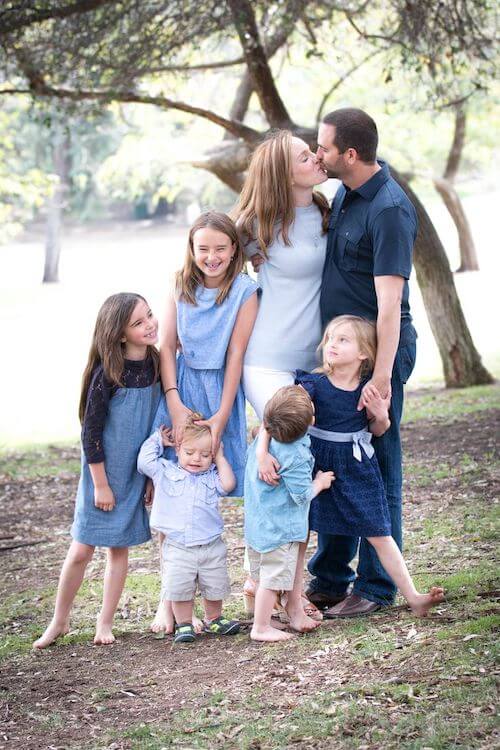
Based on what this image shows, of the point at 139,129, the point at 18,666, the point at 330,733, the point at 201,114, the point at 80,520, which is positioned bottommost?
the point at 18,666

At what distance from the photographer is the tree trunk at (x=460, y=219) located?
837 inches

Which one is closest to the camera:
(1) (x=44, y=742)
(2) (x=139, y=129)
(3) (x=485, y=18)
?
(1) (x=44, y=742)

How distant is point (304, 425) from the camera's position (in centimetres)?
420

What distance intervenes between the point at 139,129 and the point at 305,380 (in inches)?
912

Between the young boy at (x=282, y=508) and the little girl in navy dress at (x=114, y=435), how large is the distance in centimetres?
54

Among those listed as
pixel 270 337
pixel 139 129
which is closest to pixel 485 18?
pixel 270 337

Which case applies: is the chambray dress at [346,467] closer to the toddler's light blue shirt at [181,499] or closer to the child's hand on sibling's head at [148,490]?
the toddler's light blue shirt at [181,499]

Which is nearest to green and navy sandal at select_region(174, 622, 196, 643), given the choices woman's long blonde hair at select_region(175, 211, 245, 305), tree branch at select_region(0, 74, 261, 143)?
woman's long blonde hair at select_region(175, 211, 245, 305)

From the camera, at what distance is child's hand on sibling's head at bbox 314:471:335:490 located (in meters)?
4.32

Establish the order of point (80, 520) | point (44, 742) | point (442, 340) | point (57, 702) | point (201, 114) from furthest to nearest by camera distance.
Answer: point (442, 340) → point (201, 114) → point (80, 520) → point (57, 702) → point (44, 742)

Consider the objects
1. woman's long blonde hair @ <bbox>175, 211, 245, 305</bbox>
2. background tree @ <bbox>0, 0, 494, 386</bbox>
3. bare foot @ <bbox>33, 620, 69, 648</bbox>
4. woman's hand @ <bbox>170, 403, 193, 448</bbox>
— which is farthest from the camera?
background tree @ <bbox>0, 0, 494, 386</bbox>

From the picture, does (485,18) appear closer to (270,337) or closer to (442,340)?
(442,340)

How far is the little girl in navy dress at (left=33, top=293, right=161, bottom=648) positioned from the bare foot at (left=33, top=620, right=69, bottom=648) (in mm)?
156

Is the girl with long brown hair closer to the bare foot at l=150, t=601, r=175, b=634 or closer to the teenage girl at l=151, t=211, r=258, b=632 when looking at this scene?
the teenage girl at l=151, t=211, r=258, b=632
